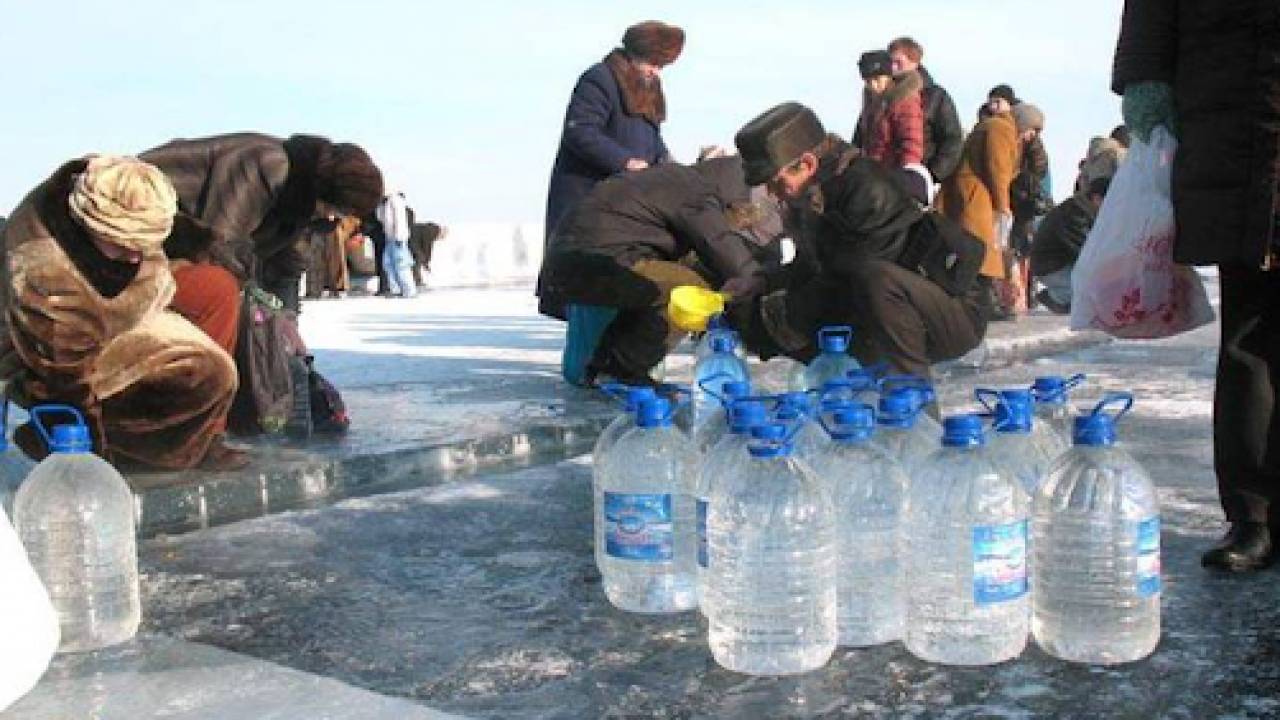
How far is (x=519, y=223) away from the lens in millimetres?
30625

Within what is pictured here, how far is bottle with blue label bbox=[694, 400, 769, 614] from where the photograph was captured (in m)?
2.81

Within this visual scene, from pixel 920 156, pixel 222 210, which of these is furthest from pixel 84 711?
pixel 920 156

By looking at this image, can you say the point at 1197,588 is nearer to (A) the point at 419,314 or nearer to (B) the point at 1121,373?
(B) the point at 1121,373

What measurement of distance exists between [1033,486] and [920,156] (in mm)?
6420

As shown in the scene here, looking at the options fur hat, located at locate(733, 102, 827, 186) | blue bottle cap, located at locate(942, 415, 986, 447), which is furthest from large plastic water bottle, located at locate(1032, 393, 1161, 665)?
fur hat, located at locate(733, 102, 827, 186)

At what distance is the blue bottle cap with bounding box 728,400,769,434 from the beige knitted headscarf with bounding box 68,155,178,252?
242cm

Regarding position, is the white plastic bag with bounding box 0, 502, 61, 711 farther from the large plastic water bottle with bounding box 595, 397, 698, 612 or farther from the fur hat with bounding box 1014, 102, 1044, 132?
the fur hat with bounding box 1014, 102, 1044, 132

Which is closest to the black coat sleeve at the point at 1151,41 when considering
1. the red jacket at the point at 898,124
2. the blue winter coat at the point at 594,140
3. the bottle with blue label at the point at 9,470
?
the bottle with blue label at the point at 9,470

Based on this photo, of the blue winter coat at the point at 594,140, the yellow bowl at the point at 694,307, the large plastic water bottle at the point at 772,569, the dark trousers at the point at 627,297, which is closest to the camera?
the large plastic water bottle at the point at 772,569

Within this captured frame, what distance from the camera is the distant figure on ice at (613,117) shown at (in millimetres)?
7598

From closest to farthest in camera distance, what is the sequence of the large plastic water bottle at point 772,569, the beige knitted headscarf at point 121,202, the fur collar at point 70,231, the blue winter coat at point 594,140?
the large plastic water bottle at point 772,569 → the beige knitted headscarf at point 121,202 → the fur collar at point 70,231 → the blue winter coat at point 594,140

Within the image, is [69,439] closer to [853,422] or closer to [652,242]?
[853,422]

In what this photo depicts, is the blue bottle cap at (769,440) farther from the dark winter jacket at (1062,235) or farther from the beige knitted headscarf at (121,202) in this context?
the dark winter jacket at (1062,235)

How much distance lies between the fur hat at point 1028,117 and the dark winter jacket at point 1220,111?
32.4 ft
